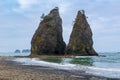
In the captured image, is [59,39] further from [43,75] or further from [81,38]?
[43,75]

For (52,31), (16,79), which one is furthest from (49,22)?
(16,79)

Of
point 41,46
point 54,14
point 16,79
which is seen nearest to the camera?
point 16,79

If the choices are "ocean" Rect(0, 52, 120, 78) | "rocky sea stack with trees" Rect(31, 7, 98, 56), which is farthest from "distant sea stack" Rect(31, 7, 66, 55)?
"ocean" Rect(0, 52, 120, 78)

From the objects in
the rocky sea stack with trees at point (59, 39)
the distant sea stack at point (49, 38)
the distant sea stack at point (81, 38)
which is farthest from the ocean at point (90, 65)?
the distant sea stack at point (49, 38)

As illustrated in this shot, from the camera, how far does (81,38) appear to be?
346 ft

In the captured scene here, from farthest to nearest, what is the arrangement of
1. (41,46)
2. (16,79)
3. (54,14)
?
(54,14) → (41,46) → (16,79)

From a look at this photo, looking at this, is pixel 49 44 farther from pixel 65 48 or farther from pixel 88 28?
pixel 88 28

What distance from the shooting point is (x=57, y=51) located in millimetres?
104875

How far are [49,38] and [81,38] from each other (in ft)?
35.8

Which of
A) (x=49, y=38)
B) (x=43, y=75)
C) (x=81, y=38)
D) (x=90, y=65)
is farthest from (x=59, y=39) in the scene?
(x=43, y=75)

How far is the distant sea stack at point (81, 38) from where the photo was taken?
339 feet

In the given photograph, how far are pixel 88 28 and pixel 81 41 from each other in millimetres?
6209

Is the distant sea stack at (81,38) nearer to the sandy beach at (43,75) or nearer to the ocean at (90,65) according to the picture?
the ocean at (90,65)

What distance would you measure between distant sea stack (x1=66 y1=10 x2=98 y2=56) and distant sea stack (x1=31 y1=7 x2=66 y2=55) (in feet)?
12.4
